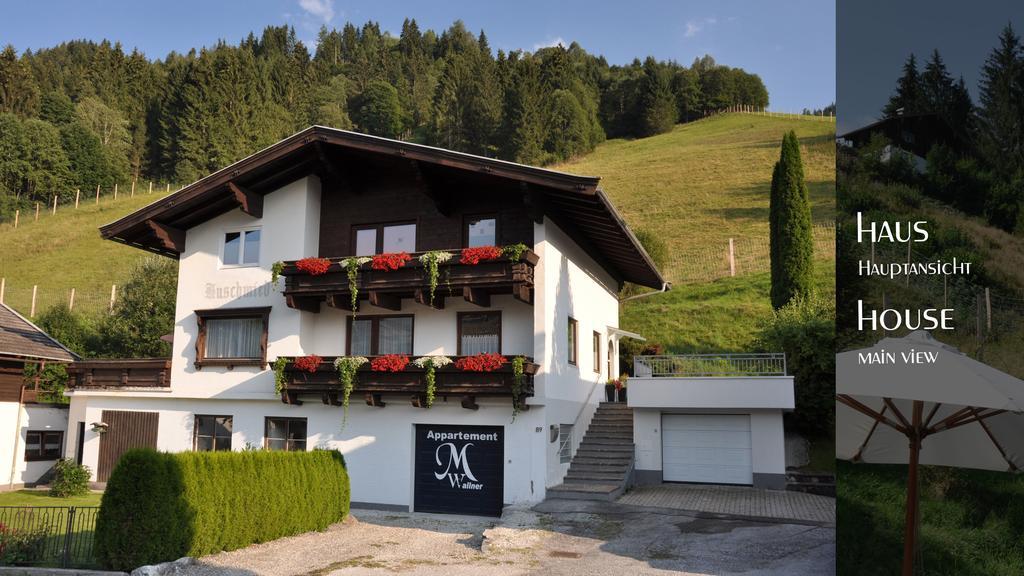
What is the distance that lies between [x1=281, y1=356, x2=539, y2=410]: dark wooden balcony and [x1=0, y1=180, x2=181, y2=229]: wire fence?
59.2 metres

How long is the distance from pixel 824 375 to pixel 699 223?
Answer: 117 ft

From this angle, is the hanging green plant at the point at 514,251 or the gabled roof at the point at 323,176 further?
the gabled roof at the point at 323,176

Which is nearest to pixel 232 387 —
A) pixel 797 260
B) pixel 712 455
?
pixel 712 455

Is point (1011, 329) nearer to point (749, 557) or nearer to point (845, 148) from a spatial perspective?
point (845, 148)

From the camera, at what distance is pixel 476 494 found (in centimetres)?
1923

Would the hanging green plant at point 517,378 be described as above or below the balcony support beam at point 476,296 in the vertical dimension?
below

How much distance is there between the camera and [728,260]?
1927 inches

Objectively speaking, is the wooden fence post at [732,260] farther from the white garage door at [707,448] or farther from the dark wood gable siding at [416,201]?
the dark wood gable siding at [416,201]

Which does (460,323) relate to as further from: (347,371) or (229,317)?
(229,317)

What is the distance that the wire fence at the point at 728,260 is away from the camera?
154 ft

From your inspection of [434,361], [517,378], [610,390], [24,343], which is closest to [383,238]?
[434,361]

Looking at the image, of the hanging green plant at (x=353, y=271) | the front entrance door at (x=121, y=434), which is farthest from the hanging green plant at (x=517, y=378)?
the front entrance door at (x=121, y=434)

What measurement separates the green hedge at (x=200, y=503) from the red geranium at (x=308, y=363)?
4068mm

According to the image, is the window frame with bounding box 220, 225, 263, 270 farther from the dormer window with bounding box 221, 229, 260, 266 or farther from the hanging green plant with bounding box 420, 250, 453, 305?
the hanging green plant with bounding box 420, 250, 453, 305
